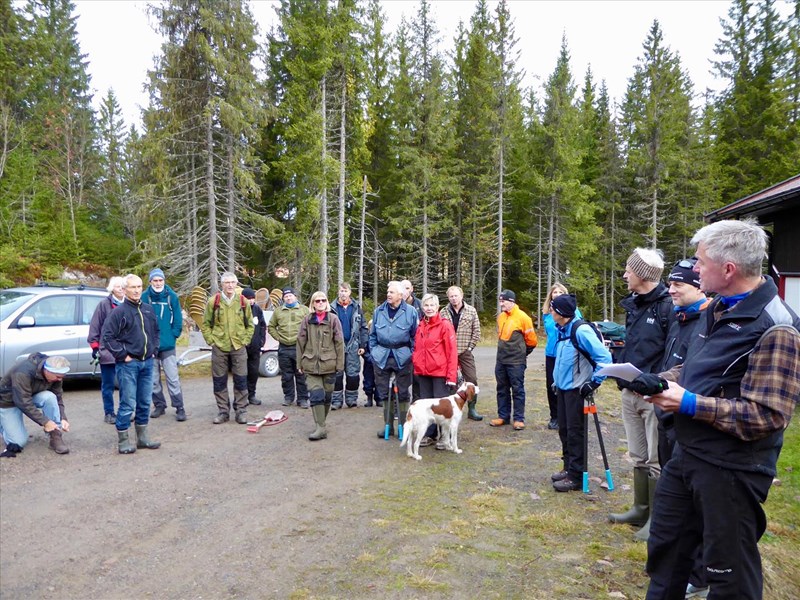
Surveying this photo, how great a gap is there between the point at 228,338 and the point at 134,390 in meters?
1.58

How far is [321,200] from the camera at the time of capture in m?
21.6

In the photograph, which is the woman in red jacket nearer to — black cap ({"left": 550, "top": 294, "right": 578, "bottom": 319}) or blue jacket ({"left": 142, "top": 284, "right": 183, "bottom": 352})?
black cap ({"left": 550, "top": 294, "right": 578, "bottom": 319})

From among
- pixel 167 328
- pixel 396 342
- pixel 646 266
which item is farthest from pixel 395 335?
pixel 167 328

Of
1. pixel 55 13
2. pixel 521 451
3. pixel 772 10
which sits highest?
pixel 55 13

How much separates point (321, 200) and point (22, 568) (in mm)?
19183

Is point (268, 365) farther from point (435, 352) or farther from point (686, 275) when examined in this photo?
point (686, 275)

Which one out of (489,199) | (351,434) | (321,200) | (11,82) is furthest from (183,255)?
(11,82)

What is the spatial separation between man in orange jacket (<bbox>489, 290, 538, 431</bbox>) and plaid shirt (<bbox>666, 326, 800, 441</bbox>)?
522 centimetres

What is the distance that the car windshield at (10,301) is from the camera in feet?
27.3

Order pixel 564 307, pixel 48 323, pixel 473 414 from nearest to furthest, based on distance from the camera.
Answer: pixel 564 307
pixel 473 414
pixel 48 323

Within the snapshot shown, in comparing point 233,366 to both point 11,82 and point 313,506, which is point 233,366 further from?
point 11,82

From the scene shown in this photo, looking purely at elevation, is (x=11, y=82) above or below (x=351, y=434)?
above

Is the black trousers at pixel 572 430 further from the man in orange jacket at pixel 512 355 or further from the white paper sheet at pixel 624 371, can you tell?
the white paper sheet at pixel 624 371

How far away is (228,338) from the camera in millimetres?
7367
